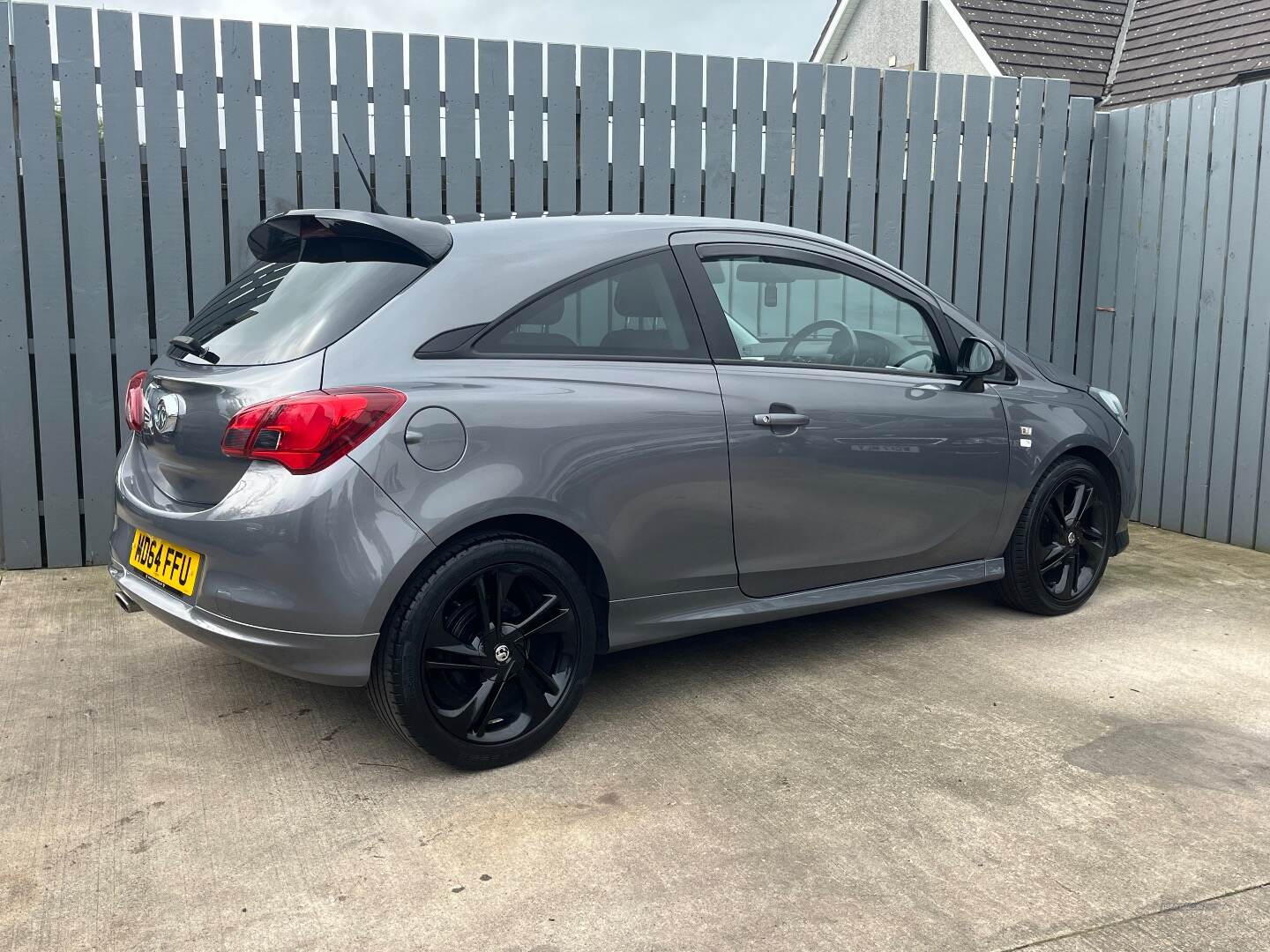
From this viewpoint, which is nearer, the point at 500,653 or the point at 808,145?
the point at 500,653

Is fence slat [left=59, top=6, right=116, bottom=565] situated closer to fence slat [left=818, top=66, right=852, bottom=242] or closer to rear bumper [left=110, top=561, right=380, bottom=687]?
rear bumper [left=110, top=561, right=380, bottom=687]

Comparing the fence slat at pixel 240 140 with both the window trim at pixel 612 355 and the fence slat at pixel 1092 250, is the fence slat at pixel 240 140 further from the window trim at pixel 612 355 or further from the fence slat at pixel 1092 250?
the fence slat at pixel 1092 250

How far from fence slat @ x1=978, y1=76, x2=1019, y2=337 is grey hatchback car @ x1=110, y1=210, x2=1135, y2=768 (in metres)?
2.81

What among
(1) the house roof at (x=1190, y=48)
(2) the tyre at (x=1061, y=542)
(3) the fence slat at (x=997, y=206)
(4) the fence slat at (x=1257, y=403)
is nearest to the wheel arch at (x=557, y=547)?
(2) the tyre at (x=1061, y=542)

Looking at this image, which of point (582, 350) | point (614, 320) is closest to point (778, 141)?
point (614, 320)

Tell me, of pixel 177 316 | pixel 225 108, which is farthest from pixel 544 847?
pixel 225 108

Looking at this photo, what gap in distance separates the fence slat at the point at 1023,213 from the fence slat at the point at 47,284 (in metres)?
5.01

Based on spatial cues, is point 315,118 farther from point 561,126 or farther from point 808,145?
point 808,145

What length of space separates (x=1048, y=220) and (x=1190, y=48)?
7.92 meters

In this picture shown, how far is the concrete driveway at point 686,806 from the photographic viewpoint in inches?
94.1

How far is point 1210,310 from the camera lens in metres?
6.31

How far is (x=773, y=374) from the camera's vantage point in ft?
12.0

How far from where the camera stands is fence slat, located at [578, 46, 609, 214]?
5.77 metres

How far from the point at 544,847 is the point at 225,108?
4.11 meters
